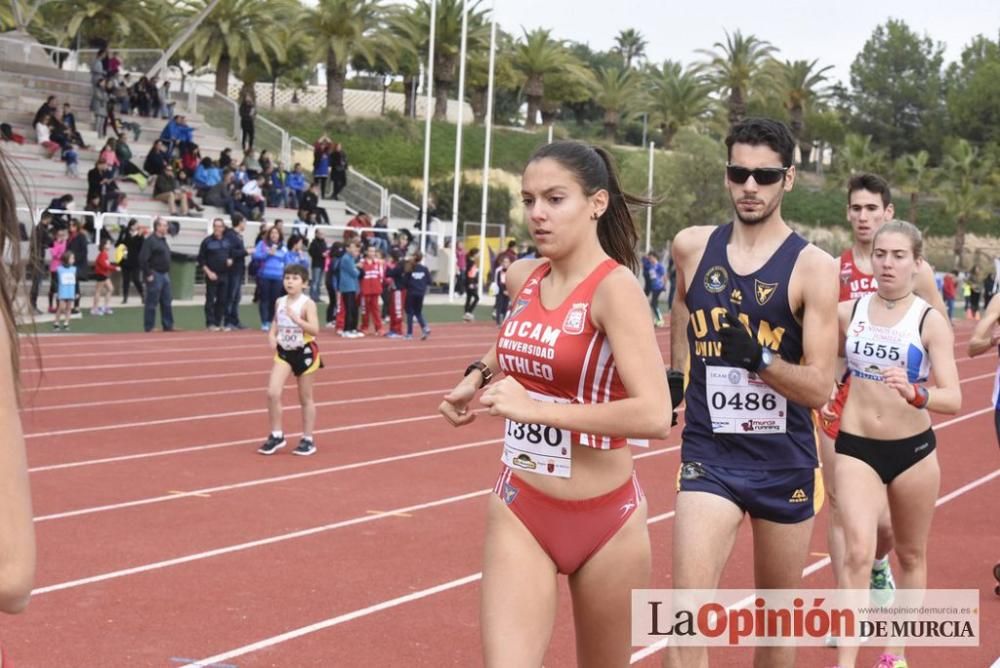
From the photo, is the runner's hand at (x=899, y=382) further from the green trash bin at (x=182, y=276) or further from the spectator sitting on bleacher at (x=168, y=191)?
the spectator sitting on bleacher at (x=168, y=191)

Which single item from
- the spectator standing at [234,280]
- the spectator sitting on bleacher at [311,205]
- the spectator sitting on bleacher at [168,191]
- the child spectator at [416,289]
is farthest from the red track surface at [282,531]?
the spectator sitting on bleacher at [311,205]

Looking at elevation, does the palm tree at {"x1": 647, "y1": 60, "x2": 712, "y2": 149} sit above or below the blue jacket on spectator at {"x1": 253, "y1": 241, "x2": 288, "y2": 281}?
above

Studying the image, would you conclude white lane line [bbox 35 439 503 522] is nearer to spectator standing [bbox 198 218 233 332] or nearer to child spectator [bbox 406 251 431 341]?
spectator standing [bbox 198 218 233 332]

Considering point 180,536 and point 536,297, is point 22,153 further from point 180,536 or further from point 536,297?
point 536,297

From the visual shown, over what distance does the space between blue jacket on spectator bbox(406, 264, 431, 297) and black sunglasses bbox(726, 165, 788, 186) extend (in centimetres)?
2151

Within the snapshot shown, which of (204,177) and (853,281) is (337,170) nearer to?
(204,177)

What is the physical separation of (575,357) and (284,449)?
9076mm

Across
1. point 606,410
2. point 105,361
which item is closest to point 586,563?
point 606,410

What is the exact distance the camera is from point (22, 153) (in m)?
33.3

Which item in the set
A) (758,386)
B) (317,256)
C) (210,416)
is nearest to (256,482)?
(210,416)

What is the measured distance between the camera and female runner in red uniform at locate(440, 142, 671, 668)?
13.8 ft

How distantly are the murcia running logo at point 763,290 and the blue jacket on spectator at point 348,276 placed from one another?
2184 centimetres

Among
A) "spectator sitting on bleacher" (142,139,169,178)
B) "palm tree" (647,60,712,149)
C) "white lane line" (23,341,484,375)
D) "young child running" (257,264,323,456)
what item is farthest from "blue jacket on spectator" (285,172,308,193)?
"palm tree" (647,60,712,149)

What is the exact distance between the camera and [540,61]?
7256cm
